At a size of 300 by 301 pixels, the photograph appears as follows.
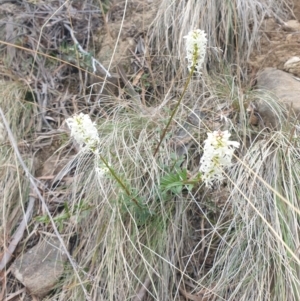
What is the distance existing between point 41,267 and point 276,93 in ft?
3.64

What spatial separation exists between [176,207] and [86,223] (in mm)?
335

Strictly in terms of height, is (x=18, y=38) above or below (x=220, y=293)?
above

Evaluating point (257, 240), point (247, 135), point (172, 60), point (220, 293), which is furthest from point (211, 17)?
point (220, 293)

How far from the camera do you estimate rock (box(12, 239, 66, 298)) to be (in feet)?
5.43

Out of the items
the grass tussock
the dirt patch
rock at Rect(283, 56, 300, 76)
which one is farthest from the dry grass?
rock at Rect(283, 56, 300, 76)

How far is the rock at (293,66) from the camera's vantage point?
2.03 m

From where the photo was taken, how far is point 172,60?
7.04 ft

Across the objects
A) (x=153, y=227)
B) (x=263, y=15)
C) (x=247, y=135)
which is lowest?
(x=153, y=227)

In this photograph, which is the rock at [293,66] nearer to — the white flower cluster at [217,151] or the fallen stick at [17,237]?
the white flower cluster at [217,151]

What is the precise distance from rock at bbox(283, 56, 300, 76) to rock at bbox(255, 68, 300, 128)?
0.03 meters

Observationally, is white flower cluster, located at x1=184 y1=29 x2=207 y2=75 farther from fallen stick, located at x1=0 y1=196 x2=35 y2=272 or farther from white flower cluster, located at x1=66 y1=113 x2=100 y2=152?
fallen stick, located at x1=0 y1=196 x2=35 y2=272

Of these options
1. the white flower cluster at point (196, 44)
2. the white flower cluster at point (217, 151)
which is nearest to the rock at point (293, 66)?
the white flower cluster at point (196, 44)

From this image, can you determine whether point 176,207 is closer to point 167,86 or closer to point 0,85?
point 167,86

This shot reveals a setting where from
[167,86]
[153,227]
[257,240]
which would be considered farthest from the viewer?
[167,86]
